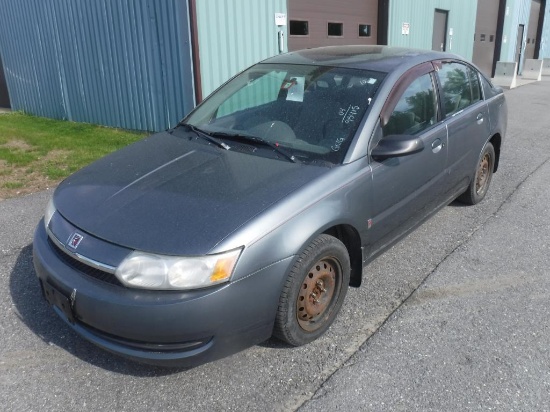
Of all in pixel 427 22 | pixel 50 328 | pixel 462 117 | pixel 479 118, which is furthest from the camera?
pixel 427 22

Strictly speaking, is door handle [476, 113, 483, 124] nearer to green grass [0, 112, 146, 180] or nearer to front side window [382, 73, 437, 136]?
front side window [382, 73, 437, 136]

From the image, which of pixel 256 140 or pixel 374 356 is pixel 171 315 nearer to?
pixel 374 356

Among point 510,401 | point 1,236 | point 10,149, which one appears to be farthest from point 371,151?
point 10,149

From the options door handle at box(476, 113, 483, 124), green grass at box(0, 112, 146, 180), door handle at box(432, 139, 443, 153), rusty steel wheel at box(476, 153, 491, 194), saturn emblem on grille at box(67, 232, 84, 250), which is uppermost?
door handle at box(476, 113, 483, 124)

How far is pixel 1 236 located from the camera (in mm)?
4195

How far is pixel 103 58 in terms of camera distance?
8.39 m

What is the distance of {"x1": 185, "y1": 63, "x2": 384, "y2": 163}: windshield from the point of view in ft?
10.0

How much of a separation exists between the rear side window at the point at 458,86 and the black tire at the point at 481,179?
0.56 m

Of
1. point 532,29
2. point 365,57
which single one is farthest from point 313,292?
point 532,29

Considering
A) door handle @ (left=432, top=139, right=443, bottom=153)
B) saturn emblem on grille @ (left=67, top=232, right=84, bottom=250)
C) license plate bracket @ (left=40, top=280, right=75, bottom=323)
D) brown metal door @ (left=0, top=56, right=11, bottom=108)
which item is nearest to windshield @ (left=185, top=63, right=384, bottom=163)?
door handle @ (left=432, top=139, right=443, bottom=153)

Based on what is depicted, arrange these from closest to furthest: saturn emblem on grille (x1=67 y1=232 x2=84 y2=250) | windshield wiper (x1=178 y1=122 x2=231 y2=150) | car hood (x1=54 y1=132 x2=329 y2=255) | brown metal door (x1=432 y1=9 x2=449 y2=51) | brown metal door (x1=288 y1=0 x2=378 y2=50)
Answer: car hood (x1=54 y1=132 x2=329 y2=255) < saturn emblem on grille (x1=67 y1=232 x2=84 y2=250) < windshield wiper (x1=178 y1=122 x2=231 y2=150) < brown metal door (x1=288 y1=0 x2=378 y2=50) < brown metal door (x1=432 y1=9 x2=449 y2=51)

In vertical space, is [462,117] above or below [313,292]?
above

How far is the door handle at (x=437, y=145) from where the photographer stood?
3.63 m

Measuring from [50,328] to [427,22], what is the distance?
13.3 metres
